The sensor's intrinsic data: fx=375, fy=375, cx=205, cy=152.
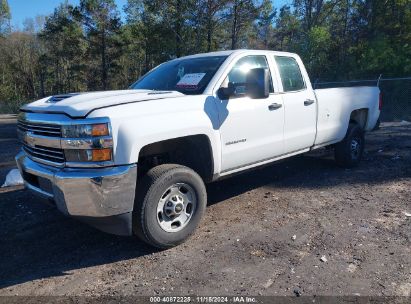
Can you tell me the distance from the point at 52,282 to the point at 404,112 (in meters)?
16.2

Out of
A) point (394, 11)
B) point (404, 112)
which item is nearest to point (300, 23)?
point (394, 11)

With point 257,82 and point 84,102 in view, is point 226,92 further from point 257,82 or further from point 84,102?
point 84,102

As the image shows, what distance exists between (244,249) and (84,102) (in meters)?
2.17

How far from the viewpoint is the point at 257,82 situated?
169 inches

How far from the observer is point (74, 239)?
13.7 feet

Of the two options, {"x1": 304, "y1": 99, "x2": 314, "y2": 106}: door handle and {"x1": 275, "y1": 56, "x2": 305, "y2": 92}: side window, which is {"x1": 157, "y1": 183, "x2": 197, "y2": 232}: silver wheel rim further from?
{"x1": 304, "y1": 99, "x2": 314, "y2": 106}: door handle

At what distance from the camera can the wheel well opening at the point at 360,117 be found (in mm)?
6964

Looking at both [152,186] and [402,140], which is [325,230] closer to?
[152,186]

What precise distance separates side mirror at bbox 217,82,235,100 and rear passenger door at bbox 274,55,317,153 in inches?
45.6

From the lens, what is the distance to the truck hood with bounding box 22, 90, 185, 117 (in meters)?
3.38

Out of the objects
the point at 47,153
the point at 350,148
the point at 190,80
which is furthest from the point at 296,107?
the point at 47,153

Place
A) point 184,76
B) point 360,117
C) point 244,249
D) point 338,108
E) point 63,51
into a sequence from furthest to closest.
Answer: point 63,51 < point 360,117 < point 338,108 < point 184,76 < point 244,249

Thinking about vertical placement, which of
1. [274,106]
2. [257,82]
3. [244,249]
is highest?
[257,82]

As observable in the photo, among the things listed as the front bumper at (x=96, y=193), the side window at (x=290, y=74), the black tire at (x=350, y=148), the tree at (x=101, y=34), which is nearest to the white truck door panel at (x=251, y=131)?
the side window at (x=290, y=74)
